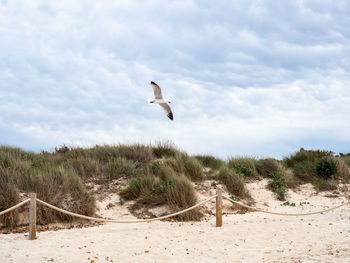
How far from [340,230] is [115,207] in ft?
18.7

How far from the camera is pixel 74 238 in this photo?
812 centimetres

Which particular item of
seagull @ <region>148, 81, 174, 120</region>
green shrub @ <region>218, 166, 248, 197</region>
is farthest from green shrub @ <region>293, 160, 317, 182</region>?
seagull @ <region>148, 81, 174, 120</region>

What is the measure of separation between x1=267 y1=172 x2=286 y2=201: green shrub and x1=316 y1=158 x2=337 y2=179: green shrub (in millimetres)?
1727

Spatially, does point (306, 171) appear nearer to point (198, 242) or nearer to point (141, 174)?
point (141, 174)

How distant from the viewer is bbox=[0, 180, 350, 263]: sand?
23.1ft

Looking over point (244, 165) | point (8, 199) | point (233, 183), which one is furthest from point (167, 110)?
point (8, 199)

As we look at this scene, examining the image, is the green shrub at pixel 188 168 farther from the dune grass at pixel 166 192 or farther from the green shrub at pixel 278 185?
the green shrub at pixel 278 185

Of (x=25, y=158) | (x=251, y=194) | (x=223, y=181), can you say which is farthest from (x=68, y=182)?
(x=251, y=194)

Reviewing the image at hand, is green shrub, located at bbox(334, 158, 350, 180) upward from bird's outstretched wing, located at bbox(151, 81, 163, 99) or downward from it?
downward

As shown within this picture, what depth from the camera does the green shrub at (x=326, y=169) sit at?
1431 cm

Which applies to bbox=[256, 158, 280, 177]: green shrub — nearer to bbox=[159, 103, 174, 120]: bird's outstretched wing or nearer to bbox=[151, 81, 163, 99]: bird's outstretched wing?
bbox=[159, 103, 174, 120]: bird's outstretched wing

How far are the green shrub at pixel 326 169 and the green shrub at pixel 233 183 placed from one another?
12.1 feet

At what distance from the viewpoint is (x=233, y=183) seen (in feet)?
40.0

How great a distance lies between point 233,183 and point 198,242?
14.2 ft
